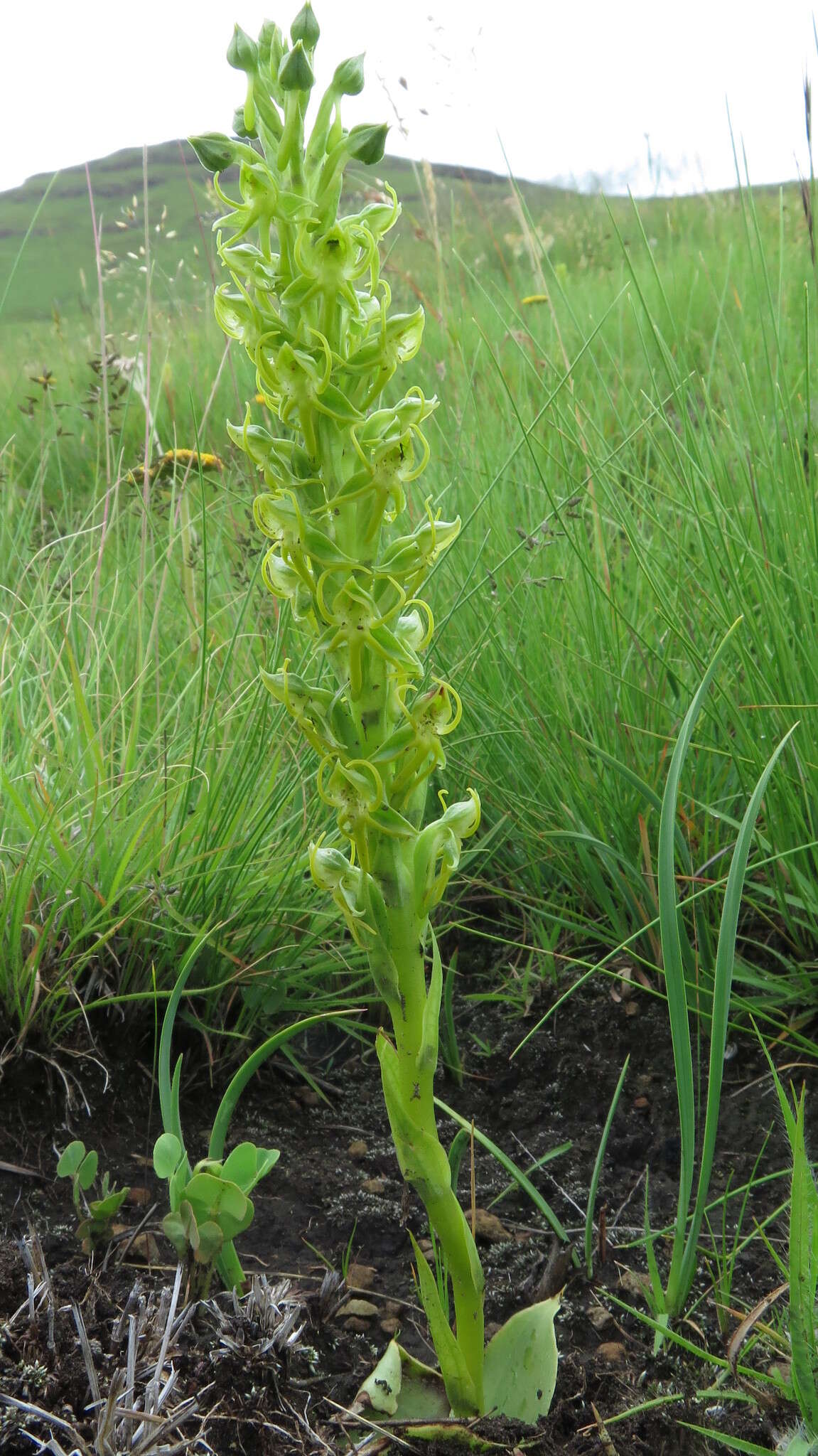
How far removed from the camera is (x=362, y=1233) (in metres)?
1.30

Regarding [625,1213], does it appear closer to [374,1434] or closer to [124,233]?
[374,1434]

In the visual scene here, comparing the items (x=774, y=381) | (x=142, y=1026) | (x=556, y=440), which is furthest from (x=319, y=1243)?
(x=556, y=440)

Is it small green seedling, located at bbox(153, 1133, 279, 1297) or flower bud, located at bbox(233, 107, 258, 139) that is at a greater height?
flower bud, located at bbox(233, 107, 258, 139)

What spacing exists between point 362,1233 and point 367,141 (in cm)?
124

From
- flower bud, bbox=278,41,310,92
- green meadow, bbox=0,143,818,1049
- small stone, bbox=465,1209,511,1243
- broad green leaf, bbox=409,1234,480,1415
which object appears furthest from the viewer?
green meadow, bbox=0,143,818,1049

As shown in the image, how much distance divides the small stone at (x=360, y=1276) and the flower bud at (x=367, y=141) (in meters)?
1.20

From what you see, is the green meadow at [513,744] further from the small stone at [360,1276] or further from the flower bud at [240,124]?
the flower bud at [240,124]

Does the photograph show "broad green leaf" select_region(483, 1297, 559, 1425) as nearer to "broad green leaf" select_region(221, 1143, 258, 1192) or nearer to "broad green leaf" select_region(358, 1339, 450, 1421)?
"broad green leaf" select_region(358, 1339, 450, 1421)

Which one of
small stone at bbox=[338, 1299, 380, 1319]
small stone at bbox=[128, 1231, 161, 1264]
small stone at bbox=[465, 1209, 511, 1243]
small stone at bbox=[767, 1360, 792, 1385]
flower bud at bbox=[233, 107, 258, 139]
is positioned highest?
flower bud at bbox=[233, 107, 258, 139]

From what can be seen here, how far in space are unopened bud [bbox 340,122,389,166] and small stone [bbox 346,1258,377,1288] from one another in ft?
3.94

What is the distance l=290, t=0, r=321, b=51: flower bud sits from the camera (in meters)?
0.83

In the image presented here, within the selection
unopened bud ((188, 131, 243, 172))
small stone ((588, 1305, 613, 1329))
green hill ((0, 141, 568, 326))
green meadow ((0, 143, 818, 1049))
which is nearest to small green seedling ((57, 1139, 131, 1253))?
green meadow ((0, 143, 818, 1049))

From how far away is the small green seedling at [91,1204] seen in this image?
3.63 ft

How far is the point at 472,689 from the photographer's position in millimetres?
1955
